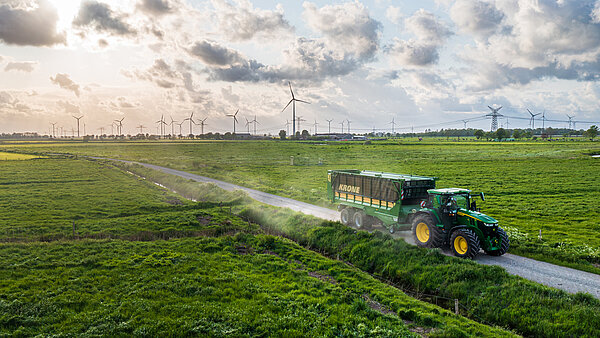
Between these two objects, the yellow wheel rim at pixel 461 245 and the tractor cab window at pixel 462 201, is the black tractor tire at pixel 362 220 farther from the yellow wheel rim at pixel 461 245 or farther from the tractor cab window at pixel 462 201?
the yellow wheel rim at pixel 461 245

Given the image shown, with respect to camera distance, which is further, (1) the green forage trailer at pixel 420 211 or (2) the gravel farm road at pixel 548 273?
(1) the green forage trailer at pixel 420 211

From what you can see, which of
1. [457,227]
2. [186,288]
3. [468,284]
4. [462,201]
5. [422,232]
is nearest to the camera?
[468,284]

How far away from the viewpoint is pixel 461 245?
20.2 m

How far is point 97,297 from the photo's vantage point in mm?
16359

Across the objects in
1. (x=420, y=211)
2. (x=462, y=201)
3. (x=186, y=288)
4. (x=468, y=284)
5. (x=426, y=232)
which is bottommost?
(x=186, y=288)

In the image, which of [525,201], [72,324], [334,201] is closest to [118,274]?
[72,324]

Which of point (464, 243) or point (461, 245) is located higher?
point (464, 243)

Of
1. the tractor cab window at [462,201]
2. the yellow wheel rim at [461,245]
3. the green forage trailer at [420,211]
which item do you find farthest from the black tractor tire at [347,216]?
the yellow wheel rim at [461,245]

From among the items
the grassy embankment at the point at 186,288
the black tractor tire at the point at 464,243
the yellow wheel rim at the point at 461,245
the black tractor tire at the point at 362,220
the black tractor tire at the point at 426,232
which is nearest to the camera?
the grassy embankment at the point at 186,288

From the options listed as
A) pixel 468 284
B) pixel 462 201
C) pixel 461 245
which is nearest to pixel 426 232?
pixel 461 245

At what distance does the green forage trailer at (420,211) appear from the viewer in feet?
67.3

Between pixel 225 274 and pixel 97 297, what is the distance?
233 inches

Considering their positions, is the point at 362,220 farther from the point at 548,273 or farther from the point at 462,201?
the point at 548,273

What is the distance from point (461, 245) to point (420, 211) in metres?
3.07
